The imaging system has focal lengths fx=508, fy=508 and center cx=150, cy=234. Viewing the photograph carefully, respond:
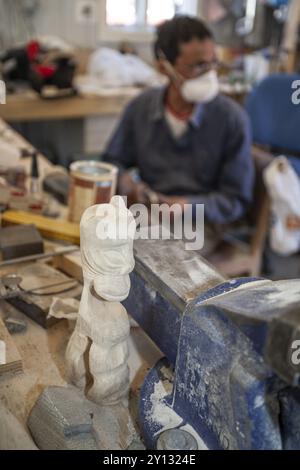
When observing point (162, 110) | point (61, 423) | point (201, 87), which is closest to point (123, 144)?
point (162, 110)

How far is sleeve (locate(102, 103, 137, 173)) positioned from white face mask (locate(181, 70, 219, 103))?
1.05 ft

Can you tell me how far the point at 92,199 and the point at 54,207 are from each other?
0.74 ft

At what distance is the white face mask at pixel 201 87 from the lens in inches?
73.1

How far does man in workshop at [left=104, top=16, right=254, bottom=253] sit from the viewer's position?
1.88 metres

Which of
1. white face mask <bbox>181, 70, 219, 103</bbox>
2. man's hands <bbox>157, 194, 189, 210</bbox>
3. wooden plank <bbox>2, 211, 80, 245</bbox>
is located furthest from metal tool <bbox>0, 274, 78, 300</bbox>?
white face mask <bbox>181, 70, 219, 103</bbox>

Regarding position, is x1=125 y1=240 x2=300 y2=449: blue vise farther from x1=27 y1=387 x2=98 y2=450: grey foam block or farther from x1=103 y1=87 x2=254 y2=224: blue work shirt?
x1=103 y1=87 x2=254 y2=224: blue work shirt

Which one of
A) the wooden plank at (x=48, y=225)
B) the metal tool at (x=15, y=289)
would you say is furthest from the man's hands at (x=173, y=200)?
the metal tool at (x=15, y=289)

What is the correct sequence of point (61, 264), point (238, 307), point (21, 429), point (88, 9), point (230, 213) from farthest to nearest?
point (88, 9), point (230, 213), point (61, 264), point (21, 429), point (238, 307)

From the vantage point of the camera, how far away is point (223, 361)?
672 mm

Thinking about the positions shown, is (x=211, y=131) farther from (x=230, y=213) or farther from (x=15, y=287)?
(x=15, y=287)

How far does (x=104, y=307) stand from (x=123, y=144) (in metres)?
1.46

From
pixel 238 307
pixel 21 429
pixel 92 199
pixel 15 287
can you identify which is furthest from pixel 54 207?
pixel 238 307

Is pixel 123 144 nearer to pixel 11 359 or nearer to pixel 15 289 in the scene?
pixel 15 289

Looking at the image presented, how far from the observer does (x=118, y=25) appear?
391 cm
